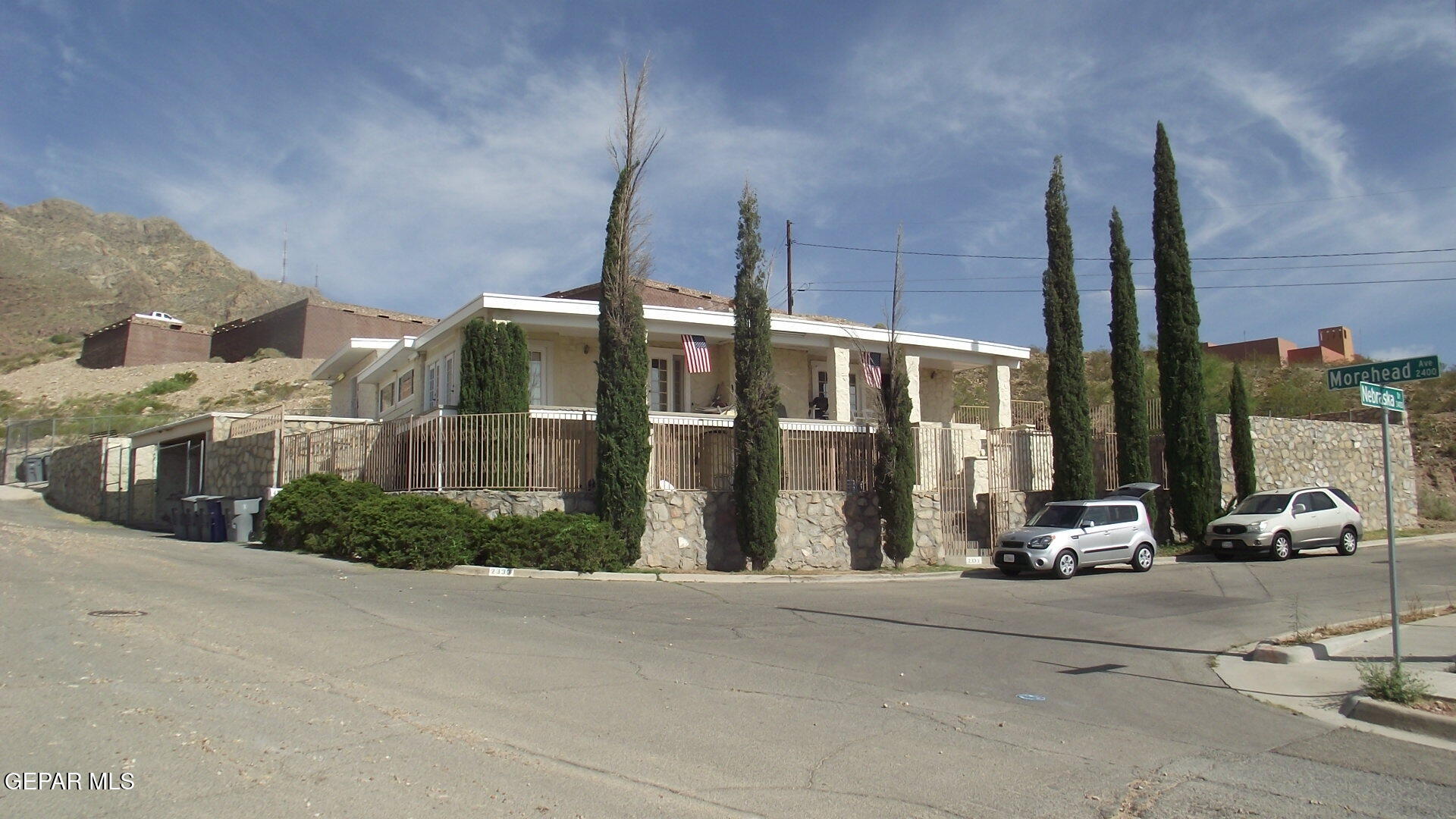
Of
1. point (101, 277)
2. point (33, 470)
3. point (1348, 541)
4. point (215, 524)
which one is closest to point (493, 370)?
point (215, 524)

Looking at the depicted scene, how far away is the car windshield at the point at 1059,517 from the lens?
65.6 ft

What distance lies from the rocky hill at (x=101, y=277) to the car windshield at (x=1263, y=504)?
287 feet

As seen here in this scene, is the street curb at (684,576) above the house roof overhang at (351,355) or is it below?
below

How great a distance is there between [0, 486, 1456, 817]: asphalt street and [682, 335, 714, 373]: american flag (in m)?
9.37

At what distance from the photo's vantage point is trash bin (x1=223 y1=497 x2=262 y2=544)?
22.3 m

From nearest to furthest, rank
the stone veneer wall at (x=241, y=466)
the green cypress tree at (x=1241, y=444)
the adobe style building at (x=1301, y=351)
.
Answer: the stone veneer wall at (x=241, y=466) < the green cypress tree at (x=1241, y=444) < the adobe style building at (x=1301, y=351)

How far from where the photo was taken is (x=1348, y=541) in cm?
2312

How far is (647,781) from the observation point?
6.15 metres

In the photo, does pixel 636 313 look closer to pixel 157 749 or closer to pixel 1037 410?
pixel 157 749

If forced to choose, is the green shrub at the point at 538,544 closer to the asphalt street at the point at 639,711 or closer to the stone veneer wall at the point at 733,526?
the stone veneer wall at the point at 733,526

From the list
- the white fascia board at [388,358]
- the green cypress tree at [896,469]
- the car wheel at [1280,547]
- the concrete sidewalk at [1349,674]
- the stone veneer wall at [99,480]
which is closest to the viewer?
the concrete sidewalk at [1349,674]

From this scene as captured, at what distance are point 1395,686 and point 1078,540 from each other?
11.3 metres

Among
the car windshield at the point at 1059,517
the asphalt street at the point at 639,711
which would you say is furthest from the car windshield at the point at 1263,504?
the asphalt street at the point at 639,711
